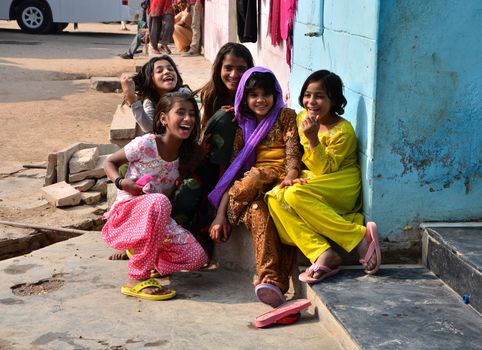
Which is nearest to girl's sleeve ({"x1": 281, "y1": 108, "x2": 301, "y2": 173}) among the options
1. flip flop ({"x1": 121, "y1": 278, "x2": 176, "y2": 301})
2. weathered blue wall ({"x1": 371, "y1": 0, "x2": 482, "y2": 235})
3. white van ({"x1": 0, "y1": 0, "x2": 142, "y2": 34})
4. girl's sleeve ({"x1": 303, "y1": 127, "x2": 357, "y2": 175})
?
girl's sleeve ({"x1": 303, "y1": 127, "x2": 357, "y2": 175})

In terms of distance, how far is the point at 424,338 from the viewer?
3.37m

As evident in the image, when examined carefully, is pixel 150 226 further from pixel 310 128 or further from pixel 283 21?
pixel 283 21

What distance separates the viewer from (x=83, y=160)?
692 centimetres

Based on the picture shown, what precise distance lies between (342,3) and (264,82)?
61cm

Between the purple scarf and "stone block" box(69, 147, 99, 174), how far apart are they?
247 centimetres

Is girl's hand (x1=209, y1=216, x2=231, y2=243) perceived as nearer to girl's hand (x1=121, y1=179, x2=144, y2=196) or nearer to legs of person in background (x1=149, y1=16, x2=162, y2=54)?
girl's hand (x1=121, y1=179, x2=144, y2=196)

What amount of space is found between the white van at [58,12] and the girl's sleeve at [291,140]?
16297 mm

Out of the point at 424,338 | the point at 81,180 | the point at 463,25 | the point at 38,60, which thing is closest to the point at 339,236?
the point at 424,338

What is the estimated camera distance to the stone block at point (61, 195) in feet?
21.1

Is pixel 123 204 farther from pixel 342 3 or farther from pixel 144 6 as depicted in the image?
pixel 144 6

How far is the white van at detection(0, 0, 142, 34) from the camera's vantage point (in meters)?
20.1

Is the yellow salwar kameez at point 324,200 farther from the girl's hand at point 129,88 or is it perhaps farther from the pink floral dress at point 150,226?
the girl's hand at point 129,88

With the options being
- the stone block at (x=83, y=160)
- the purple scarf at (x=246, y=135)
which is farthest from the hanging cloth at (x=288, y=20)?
the stone block at (x=83, y=160)

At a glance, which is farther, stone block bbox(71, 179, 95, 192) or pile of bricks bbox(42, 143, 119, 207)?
stone block bbox(71, 179, 95, 192)
